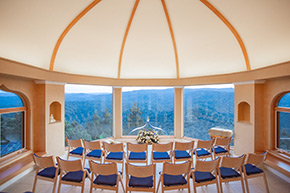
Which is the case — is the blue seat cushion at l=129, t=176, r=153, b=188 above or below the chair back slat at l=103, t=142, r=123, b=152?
below

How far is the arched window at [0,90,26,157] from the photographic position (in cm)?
509

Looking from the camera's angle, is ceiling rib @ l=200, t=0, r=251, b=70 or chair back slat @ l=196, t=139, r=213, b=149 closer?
chair back slat @ l=196, t=139, r=213, b=149

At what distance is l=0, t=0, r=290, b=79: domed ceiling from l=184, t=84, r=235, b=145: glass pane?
102 centimetres

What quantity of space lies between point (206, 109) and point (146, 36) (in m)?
4.84

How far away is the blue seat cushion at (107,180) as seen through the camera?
347 cm

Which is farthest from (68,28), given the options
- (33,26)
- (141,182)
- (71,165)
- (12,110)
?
(141,182)

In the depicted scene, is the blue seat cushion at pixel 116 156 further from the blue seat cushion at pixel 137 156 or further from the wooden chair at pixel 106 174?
the wooden chair at pixel 106 174

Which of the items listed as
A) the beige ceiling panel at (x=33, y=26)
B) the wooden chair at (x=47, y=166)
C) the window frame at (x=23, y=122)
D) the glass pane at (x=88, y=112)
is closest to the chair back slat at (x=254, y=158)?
the wooden chair at (x=47, y=166)

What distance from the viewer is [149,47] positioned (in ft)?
25.9

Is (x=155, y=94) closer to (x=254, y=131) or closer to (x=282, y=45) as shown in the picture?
(x=254, y=131)

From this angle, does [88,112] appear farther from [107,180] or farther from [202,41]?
[202,41]

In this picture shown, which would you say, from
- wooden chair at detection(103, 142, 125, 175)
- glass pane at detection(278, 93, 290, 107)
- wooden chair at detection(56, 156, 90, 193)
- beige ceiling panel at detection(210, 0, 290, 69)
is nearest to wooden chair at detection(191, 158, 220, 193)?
wooden chair at detection(103, 142, 125, 175)

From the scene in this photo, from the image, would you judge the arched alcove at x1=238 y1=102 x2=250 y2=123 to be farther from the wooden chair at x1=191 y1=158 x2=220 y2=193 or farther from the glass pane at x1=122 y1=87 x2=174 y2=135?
the wooden chair at x1=191 y1=158 x2=220 y2=193

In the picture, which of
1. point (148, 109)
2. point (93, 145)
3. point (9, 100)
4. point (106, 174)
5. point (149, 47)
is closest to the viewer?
point (106, 174)
